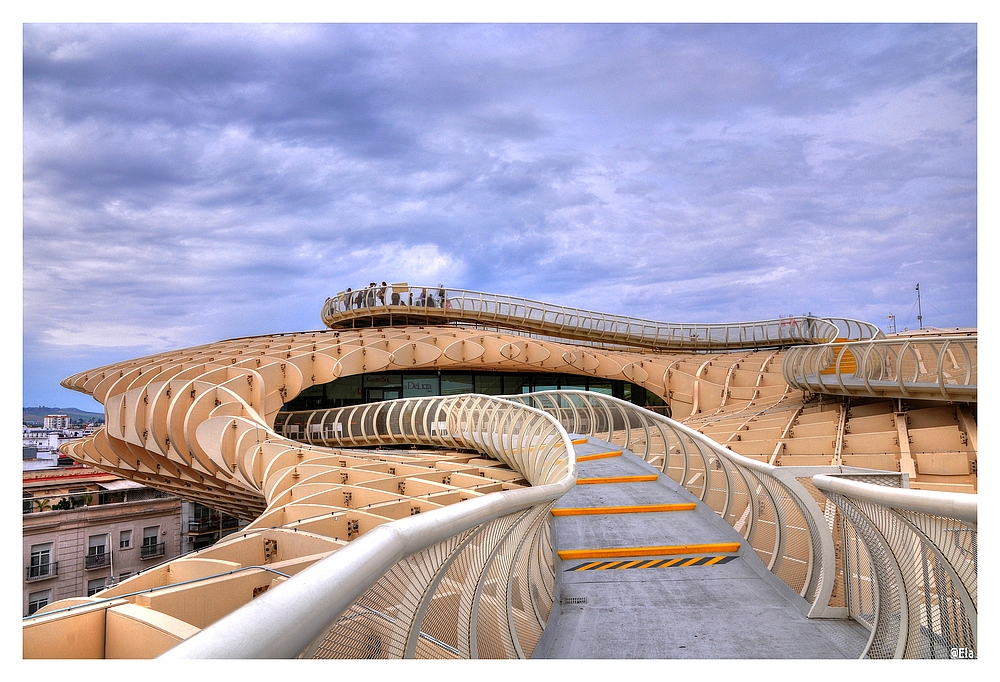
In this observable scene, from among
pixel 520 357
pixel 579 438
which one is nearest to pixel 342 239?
pixel 520 357

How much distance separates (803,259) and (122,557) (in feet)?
154

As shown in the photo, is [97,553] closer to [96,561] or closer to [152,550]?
[96,561]

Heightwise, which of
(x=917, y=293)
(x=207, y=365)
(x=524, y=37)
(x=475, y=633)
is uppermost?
(x=524, y=37)

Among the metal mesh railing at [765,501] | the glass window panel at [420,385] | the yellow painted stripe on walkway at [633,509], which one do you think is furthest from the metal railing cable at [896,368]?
the glass window panel at [420,385]

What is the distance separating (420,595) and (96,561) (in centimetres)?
3697

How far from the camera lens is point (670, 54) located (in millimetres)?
26062

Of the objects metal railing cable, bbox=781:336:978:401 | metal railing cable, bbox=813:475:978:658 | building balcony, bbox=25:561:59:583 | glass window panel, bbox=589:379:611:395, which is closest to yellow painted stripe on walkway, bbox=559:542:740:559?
metal railing cable, bbox=813:475:978:658

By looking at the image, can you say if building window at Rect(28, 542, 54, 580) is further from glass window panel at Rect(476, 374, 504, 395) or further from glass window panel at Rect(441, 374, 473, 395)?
glass window panel at Rect(476, 374, 504, 395)

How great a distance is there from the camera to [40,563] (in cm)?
2986

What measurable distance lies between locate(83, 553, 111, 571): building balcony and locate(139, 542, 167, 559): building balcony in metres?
2.29

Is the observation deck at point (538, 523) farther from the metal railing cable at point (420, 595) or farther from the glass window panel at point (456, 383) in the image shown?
the glass window panel at point (456, 383)

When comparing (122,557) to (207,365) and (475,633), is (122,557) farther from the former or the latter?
(475,633)

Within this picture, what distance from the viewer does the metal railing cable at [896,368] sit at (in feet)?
40.3

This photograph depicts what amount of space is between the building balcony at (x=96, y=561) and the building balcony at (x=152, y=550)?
2287 millimetres
